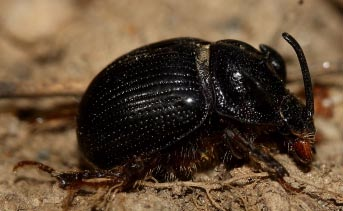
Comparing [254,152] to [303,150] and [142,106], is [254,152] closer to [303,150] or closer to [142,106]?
[303,150]

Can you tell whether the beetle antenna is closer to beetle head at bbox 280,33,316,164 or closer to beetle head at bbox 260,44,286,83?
beetle head at bbox 280,33,316,164

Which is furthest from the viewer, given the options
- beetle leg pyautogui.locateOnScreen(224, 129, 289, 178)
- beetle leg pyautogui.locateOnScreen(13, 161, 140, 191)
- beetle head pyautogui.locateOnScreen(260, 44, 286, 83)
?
beetle head pyautogui.locateOnScreen(260, 44, 286, 83)

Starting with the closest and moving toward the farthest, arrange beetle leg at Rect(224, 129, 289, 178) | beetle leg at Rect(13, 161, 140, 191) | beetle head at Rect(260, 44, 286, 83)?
beetle leg at Rect(224, 129, 289, 178)
beetle leg at Rect(13, 161, 140, 191)
beetle head at Rect(260, 44, 286, 83)

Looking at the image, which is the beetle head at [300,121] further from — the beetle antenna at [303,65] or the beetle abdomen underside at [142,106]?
the beetle abdomen underside at [142,106]

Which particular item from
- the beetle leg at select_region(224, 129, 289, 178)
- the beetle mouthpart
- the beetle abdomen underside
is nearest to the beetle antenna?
the beetle mouthpart

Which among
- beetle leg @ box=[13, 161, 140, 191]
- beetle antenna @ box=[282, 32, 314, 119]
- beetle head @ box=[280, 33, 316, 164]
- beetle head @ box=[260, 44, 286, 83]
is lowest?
beetle leg @ box=[13, 161, 140, 191]

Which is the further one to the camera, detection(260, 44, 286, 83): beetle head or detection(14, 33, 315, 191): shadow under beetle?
detection(260, 44, 286, 83): beetle head

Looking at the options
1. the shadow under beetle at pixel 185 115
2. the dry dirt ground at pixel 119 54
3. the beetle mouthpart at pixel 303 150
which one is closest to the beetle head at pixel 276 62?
the shadow under beetle at pixel 185 115
